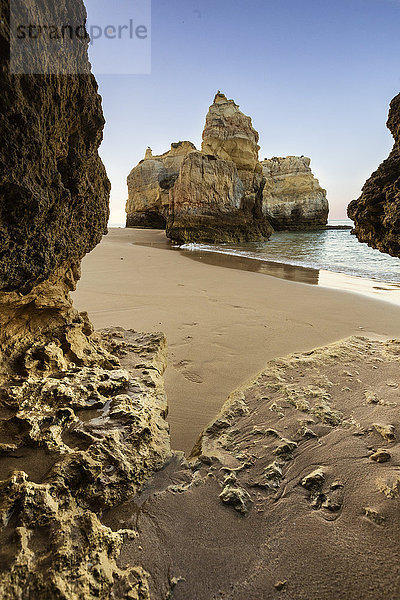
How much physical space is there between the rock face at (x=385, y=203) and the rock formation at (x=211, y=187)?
14412 millimetres

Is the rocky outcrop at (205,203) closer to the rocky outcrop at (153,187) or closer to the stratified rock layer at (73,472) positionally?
the rocky outcrop at (153,187)

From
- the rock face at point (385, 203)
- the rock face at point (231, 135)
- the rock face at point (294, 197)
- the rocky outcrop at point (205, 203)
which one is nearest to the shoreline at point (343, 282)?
the rock face at point (385, 203)

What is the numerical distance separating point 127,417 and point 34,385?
412 mm

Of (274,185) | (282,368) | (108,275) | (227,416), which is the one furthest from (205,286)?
(274,185)

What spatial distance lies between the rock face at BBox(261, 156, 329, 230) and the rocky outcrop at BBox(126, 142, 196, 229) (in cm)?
1283

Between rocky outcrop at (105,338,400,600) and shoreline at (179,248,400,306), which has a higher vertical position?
shoreline at (179,248,400,306)

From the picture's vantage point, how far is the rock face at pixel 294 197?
35.8m

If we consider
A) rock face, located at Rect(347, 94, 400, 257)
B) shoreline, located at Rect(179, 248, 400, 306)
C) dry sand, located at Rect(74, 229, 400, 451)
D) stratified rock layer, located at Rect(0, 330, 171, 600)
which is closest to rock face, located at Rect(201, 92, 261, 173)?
shoreline, located at Rect(179, 248, 400, 306)

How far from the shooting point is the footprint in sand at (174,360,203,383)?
2.17 m

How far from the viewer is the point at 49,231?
1.28 metres

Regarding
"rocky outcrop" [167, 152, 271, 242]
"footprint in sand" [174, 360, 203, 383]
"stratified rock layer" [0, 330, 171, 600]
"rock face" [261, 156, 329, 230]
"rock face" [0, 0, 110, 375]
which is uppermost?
"rock face" [261, 156, 329, 230]

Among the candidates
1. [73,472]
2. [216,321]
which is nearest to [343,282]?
[216,321]

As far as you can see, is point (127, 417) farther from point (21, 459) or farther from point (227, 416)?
point (227, 416)

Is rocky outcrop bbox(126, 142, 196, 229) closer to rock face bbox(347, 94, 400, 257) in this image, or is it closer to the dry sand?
the dry sand
